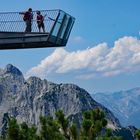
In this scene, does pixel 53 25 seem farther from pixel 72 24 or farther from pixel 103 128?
pixel 103 128

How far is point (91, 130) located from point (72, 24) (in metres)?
8.59

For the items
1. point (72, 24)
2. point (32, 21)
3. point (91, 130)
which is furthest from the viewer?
point (72, 24)

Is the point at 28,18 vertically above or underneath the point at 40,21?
above

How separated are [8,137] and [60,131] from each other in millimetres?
4128

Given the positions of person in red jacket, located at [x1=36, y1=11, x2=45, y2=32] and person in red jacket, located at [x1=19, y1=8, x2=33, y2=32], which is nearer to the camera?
person in red jacket, located at [x1=36, y1=11, x2=45, y2=32]

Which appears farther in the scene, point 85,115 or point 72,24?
point 72,24

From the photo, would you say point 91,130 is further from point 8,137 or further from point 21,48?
point 21,48

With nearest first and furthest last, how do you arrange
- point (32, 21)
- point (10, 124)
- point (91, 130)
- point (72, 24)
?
point (10, 124), point (91, 130), point (32, 21), point (72, 24)

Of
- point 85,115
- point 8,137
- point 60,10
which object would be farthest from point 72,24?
point 8,137

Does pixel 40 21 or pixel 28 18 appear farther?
pixel 28 18

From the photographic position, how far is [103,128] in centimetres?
3359

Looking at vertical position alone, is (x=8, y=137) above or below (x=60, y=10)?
below

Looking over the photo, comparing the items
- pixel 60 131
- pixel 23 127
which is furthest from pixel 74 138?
pixel 23 127

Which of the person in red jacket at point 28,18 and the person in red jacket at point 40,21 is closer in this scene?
the person in red jacket at point 40,21
